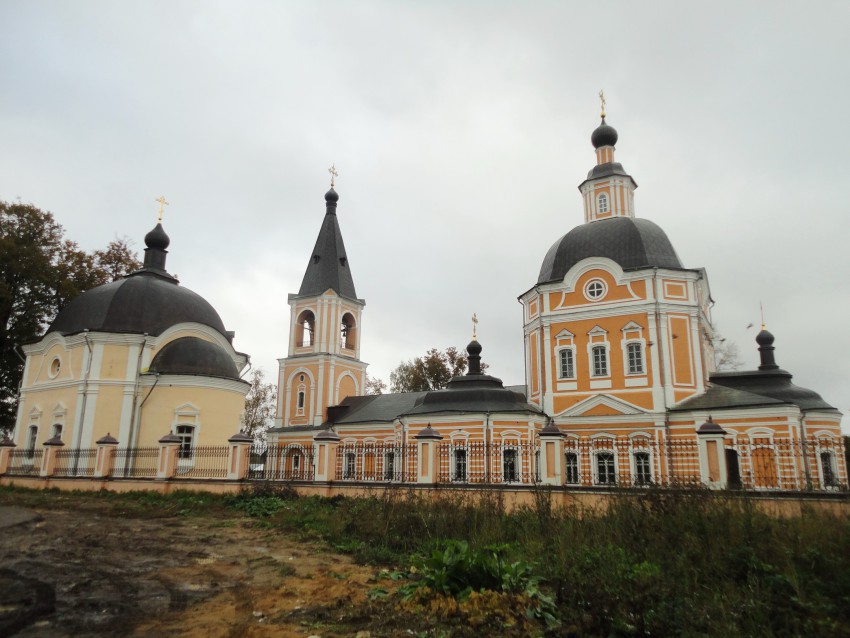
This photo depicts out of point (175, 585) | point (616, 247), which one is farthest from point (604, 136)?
point (175, 585)

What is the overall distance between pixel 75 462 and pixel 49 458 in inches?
41.3

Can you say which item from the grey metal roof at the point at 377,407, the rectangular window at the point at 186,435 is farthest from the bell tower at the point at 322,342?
the rectangular window at the point at 186,435

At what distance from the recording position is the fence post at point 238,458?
1578cm

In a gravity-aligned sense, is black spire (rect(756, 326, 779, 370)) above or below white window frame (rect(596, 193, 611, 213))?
below

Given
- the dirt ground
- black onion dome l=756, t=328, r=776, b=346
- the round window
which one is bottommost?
the dirt ground

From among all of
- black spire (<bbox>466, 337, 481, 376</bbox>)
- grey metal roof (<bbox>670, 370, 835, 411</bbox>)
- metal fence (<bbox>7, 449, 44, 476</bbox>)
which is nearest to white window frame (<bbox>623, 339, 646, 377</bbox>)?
grey metal roof (<bbox>670, 370, 835, 411</bbox>)

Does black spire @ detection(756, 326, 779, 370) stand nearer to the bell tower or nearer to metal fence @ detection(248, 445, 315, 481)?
metal fence @ detection(248, 445, 315, 481)

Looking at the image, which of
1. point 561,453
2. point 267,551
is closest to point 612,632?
point 267,551

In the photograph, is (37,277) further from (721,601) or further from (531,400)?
(721,601)

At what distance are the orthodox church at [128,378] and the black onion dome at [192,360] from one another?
37mm

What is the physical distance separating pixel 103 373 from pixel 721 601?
21928 millimetres

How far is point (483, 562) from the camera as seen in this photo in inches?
235

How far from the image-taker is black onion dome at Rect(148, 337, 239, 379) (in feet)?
71.2

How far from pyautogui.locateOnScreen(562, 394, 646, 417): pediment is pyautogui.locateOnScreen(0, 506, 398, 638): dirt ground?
14796mm
